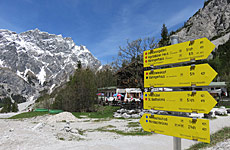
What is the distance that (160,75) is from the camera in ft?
12.0

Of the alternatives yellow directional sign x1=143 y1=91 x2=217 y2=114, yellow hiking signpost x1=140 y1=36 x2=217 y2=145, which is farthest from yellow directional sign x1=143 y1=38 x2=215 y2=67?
yellow directional sign x1=143 y1=91 x2=217 y2=114

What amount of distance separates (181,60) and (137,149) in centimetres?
620

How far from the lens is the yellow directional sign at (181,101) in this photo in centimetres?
289

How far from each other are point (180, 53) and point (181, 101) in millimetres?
928

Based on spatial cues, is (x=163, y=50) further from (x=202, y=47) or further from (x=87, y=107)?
(x=87, y=107)

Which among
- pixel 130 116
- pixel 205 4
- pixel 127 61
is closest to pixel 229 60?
pixel 127 61

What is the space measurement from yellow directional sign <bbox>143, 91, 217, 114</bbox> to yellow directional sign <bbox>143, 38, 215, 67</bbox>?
0.64m

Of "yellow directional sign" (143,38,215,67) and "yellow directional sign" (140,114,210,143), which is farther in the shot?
"yellow directional sign" (143,38,215,67)

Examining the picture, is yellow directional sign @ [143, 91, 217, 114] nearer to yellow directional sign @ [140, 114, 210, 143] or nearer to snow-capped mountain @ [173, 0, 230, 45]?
Answer: yellow directional sign @ [140, 114, 210, 143]

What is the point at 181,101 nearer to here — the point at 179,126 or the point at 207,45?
the point at 179,126

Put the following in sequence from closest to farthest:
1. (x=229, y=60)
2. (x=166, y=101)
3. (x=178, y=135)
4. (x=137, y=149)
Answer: (x=178, y=135)
(x=166, y=101)
(x=137, y=149)
(x=229, y=60)

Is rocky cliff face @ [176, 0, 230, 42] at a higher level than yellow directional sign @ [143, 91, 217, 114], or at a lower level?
higher

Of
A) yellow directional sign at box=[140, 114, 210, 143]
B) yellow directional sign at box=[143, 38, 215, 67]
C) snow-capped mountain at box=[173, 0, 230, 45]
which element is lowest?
yellow directional sign at box=[140, 114, 210, 143]

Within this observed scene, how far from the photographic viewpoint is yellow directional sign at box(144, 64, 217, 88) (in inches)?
115
